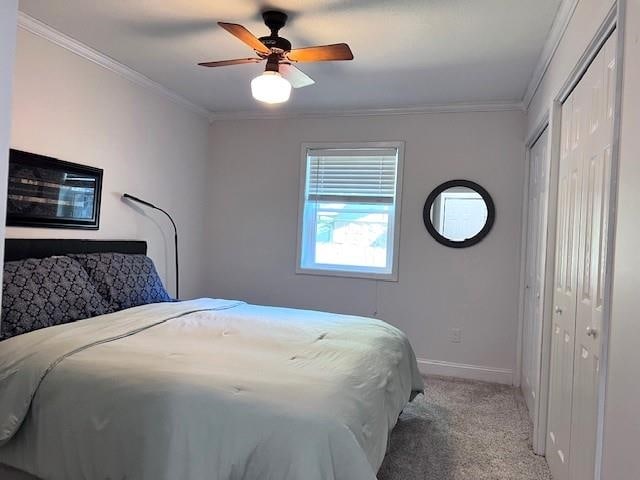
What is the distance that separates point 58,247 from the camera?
117 inches

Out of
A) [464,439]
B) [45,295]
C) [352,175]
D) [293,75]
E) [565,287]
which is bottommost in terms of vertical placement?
[464,439]

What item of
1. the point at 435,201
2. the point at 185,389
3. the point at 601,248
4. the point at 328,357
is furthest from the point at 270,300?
the point at 601,248

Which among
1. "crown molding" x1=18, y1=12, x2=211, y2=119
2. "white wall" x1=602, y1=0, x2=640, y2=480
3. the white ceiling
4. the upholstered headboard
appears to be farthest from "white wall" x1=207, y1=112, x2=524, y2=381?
"white wall" x1=602, y1=0, x2=640, y2=480

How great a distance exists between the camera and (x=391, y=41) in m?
Result: 2.80

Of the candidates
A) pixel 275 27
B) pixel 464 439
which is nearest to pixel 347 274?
pixel 464 439

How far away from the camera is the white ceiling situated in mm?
2449

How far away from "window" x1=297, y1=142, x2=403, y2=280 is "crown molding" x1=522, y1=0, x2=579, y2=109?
1251mm

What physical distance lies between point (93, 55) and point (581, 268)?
3300 mm

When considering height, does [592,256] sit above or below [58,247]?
above

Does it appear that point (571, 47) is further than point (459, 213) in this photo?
No

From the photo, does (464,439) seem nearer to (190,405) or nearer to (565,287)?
(565,287)

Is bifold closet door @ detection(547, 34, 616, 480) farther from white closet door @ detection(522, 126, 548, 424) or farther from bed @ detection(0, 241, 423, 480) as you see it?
bed @ detection(0, 241, 423, 480)

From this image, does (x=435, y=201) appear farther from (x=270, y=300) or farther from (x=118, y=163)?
(x=118, y=163)

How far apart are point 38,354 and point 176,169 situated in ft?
8.29
